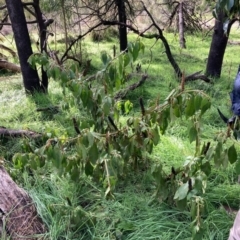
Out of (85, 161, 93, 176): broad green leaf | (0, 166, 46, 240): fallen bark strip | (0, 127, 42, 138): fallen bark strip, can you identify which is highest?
(85, 161, 93, 176): broad green leaf

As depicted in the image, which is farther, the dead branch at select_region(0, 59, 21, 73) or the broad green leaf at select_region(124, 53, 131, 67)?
the dead branch at select_region(0, 59, 21, 73)

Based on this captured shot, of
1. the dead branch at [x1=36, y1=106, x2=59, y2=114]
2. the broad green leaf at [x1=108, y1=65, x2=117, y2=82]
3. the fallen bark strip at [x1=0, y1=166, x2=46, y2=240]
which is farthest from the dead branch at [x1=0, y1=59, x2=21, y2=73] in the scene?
the broad green leaf at [x1=108, y1=65, x2=117, y2=82]

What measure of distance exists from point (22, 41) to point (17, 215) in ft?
9.28

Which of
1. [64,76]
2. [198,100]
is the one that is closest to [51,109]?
[64,76]

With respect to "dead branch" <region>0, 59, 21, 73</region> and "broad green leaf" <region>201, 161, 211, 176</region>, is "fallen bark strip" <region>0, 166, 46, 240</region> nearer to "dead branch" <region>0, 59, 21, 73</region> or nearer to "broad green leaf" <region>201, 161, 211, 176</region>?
"broad green leaf" <region>201, 161, 211, 176</region>

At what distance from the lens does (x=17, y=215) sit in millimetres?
1847

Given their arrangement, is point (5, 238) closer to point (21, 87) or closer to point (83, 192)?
point (83, 192)

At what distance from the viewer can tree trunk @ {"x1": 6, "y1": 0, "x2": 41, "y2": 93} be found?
4.03 m

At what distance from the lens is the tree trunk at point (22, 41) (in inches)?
159

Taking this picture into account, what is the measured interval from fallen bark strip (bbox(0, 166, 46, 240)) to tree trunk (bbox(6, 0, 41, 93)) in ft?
8.42

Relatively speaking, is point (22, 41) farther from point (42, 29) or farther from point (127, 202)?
point (127, 202)

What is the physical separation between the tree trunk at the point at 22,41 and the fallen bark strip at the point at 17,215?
2565 mm

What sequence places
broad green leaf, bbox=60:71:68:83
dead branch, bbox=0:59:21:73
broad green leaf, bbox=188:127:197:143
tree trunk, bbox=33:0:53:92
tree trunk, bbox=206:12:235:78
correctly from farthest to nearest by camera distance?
dead branch, bbox=0:59:21:73
tree trunk, bbox=206:12:235:78
tree trunk, bbox=33:0:53:92
broad green leaf, bbox=60:71:68:83
broad green leaf, bbox=188:127:197:143

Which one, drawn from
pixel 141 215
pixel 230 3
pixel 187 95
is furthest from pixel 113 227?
pixel 230 3
